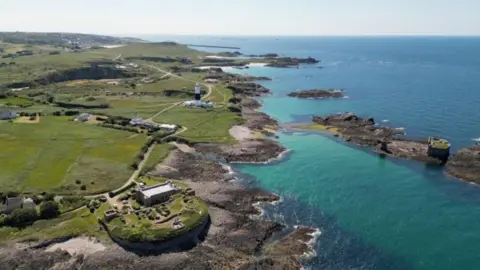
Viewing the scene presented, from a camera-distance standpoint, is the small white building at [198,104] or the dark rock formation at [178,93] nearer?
the small white building at [198,104]

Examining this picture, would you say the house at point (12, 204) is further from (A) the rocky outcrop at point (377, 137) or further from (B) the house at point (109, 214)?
(A) the rocky outcrop at point (377, 137)

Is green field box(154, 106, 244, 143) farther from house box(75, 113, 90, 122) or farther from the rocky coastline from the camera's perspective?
the rocky coastline

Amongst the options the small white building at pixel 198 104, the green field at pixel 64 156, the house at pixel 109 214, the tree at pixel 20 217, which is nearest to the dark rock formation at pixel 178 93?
the small white building at pixel 198 104

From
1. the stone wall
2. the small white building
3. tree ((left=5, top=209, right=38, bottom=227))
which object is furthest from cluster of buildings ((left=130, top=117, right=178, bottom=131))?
the stone wall

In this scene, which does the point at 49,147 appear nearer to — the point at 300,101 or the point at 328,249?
the point at 328,249

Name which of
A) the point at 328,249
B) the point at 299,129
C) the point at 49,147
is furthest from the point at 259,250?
the point at 299,129

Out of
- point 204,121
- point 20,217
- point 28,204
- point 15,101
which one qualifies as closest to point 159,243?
point 20,217
